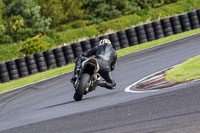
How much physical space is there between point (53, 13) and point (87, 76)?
35.0 meters

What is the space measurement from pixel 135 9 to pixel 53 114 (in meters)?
34.9

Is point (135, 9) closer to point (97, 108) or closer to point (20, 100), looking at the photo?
point (20, 100)

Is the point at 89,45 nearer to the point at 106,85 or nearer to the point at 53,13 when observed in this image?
the point at 106,85

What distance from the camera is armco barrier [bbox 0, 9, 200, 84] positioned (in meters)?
21.6

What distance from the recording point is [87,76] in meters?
9.88

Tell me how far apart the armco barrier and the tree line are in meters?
16.5

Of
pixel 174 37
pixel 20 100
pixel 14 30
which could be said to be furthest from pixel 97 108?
pixel 14 30

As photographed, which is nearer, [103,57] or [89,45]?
[103,57]

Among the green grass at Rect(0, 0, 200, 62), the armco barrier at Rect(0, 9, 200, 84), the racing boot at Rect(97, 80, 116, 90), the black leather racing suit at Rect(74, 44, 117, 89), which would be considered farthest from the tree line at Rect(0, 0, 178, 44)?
the black leather racing suit at Rect(74, 44, 117, 89)

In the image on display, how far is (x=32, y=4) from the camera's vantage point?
40.2 metres

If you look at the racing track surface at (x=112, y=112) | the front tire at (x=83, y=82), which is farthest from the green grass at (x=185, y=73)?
the front tire at (x=83, y=82)

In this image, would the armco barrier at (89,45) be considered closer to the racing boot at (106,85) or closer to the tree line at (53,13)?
the racing boot at (106,85)

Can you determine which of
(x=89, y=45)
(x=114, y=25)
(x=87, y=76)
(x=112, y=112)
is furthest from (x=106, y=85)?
(x=114, y=25)

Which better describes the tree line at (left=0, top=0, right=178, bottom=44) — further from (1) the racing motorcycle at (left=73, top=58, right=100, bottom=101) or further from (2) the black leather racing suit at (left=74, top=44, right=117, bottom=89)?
(1) the racing motorcycle at (left=73, top=58, right=100, bottom=101)
